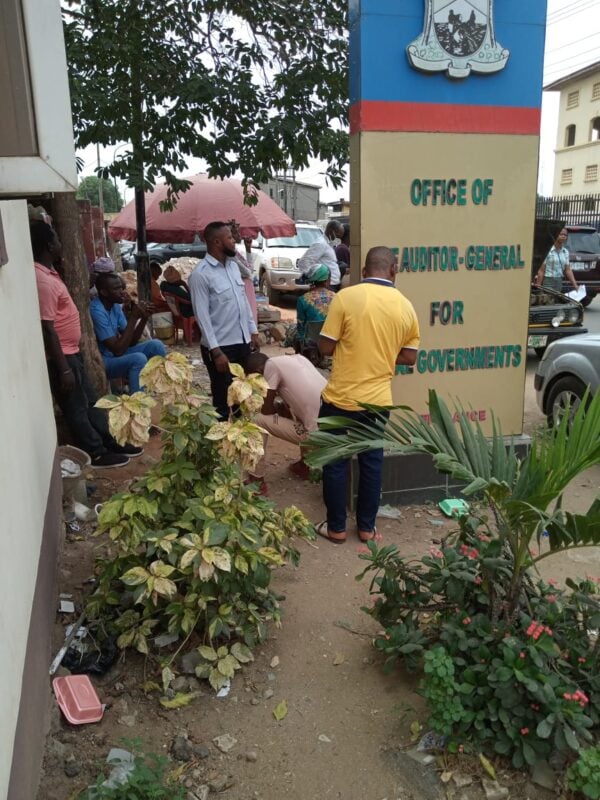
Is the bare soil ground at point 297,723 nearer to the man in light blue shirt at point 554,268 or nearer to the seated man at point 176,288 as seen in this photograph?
the seated man at point 176,288

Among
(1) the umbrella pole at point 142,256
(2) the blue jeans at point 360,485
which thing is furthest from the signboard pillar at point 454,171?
(1) the umbrella pole at point 142,256

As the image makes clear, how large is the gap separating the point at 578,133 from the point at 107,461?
1438 inches

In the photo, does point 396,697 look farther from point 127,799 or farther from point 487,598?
point 127,799

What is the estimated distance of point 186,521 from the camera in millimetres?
2834

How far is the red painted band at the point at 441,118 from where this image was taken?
4.14 m

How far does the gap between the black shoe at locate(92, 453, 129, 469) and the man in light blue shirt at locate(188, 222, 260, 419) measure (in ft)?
2.95

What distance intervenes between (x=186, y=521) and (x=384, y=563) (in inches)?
Result: 35.2

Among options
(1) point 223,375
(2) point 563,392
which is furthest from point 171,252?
(2) point 563,392

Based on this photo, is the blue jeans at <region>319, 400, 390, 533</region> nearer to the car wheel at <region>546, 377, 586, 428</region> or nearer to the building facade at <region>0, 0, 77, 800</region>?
the building facade at <region>0, 0, 77, 800</region>

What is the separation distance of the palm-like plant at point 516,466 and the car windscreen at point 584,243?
43.2 feet

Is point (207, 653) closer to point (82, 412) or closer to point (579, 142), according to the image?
point (82, 412)

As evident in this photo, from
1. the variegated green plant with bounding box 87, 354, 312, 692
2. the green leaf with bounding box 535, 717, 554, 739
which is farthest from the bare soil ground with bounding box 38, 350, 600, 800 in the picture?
the green leaf with bounding box 535, 717, 554, 739

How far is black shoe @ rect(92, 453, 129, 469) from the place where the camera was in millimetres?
5168

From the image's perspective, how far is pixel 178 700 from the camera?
271 centimetres
